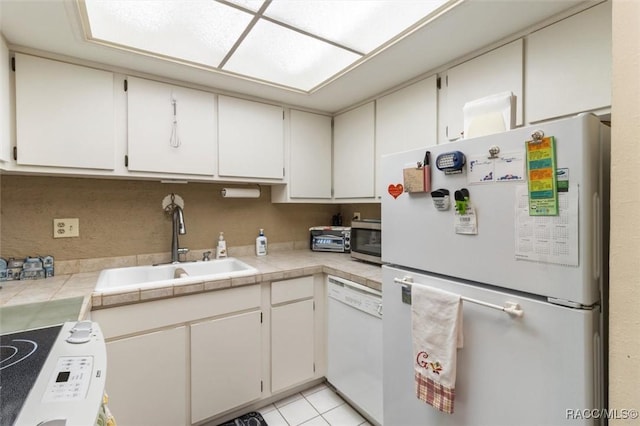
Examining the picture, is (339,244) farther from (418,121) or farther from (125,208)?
(125,208)

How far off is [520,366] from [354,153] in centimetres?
164

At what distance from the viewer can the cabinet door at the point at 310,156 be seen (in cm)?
225

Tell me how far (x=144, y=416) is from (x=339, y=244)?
1561 millimetres

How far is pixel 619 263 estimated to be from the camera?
0.56 meters

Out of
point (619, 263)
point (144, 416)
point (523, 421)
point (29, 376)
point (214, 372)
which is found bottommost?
point (144, 416)

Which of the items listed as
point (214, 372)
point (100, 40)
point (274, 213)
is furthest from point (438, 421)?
point (100, 40)

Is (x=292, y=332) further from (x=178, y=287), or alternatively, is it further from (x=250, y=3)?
(x=250, y=3)

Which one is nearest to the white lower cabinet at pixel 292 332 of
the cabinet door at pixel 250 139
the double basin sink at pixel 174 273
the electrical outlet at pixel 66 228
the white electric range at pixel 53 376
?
the double basin sink at pixel 174 273

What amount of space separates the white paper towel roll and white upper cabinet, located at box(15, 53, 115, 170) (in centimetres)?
69

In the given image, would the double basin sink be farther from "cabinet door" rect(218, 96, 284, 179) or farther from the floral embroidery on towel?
the floral embroidery on towel

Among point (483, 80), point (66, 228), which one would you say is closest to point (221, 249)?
point (66, 228)

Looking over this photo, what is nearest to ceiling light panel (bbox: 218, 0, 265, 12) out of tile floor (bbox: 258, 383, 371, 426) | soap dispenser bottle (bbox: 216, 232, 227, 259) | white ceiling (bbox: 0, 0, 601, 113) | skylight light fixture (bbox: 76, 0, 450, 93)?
skylight light fixture (bbox: 76, 0, 450, 93)

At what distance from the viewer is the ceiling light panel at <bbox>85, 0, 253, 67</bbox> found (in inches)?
46.6

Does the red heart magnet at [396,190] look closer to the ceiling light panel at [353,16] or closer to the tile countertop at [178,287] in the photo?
the tile countertop at [178,287]
